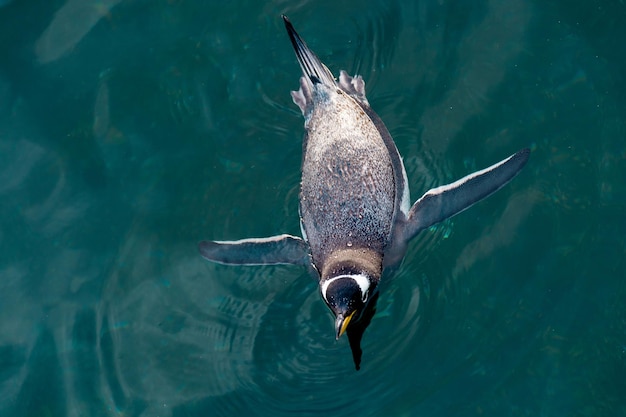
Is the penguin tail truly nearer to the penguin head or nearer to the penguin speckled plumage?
the penguin speckled plumage

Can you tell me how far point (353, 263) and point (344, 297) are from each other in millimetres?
370

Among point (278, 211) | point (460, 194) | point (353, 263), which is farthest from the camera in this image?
point (278, 211)

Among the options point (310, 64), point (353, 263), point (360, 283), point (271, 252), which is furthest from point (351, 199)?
point (310, 64)

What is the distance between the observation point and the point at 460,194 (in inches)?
225

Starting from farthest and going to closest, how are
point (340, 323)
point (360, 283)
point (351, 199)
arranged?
point (351, 199) < point (360, 283) < point (340, 323)

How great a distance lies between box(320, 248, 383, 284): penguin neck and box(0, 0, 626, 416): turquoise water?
675mm

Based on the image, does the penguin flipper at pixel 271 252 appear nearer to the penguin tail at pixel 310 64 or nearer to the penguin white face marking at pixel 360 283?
the penguin white face marking at pixel 360 283

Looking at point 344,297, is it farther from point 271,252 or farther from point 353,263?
point 271,252

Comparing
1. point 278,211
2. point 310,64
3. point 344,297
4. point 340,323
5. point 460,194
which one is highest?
point 310,64

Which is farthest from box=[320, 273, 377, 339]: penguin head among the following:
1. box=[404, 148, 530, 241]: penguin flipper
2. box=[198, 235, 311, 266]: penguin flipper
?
box=[404, 148, 530, 241]: penguin flipper

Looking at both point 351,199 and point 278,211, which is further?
point 278,211

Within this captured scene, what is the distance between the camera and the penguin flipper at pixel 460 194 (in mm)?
5695

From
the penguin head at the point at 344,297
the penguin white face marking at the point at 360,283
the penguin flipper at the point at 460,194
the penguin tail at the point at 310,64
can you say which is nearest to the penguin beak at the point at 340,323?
the penguin head at the point at 344,297

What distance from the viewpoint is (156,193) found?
6531 millimetres
